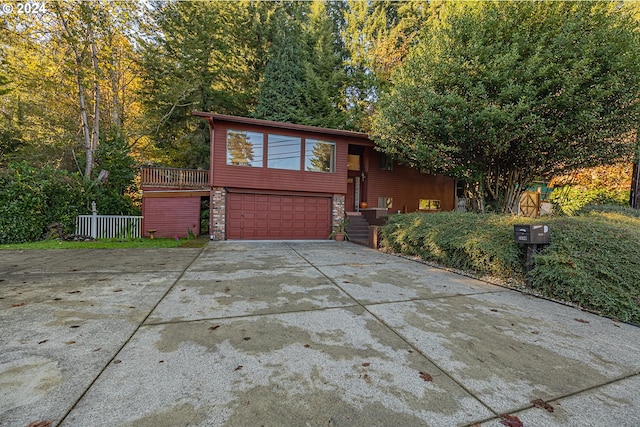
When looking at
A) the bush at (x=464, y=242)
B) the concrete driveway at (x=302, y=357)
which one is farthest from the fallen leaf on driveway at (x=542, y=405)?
the bush at (x=464, y=242)

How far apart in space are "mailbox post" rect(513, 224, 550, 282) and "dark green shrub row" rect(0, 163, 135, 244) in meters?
13.4

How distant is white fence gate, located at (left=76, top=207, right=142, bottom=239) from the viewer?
994 centimetres

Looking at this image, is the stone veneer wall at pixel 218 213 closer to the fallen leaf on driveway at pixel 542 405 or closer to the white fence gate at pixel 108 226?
the white fence gate at pixel 108 226

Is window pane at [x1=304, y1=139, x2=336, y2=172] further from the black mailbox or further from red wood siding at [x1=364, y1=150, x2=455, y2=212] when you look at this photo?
the black mailbox

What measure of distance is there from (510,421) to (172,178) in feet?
43.1

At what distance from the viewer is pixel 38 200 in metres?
8.74

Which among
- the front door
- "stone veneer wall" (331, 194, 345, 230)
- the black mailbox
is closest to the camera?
the black mailbox

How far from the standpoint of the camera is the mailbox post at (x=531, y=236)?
4.18 m

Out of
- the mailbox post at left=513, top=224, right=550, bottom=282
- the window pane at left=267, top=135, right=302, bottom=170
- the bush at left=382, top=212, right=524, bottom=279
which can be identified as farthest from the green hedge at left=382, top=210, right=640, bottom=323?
the window pane at left=267, top=135, right=302, bottom=170

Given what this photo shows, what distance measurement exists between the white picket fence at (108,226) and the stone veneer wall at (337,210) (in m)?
8.06

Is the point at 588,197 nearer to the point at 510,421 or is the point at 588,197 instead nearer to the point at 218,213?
the point at 510,421

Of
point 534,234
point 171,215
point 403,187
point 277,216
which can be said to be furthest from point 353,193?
point 534,234

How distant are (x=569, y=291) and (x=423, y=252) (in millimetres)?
3145

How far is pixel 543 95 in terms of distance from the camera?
23.5ft
